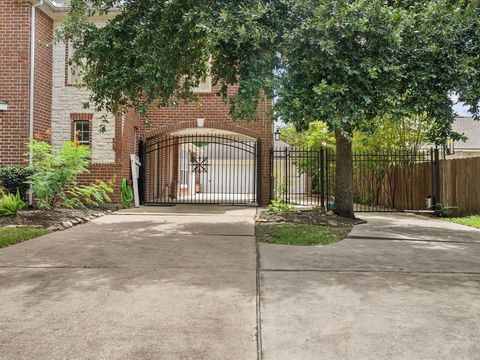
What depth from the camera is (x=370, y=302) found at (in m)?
3.63

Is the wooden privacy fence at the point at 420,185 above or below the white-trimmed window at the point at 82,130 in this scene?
below

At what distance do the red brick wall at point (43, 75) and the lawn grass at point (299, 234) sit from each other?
7542 millimetres

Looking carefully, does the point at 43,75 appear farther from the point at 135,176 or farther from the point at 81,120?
the point at 135,176

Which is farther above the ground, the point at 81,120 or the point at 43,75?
the point at 43,75

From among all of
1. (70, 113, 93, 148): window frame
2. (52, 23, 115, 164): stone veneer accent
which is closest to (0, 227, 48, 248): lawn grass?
(52, 23, 115, 164): stone veneer accent

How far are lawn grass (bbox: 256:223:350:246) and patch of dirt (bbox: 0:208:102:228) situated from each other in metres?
4.12

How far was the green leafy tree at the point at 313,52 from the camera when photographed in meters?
5.91

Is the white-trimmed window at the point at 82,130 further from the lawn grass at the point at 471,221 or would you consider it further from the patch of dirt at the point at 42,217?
the lawn grass at the point at 471,221

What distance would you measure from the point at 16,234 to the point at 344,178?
22.8 feet

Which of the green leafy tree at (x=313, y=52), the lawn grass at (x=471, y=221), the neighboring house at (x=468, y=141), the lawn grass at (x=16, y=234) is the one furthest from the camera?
the neighboring house at (x=468, y=141)

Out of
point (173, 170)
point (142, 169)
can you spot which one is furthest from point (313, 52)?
point (173, 170)

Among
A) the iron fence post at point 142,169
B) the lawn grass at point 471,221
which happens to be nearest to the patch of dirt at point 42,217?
the iron fence post at point 142,169

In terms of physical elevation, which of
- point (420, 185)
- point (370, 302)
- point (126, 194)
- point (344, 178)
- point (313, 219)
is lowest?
point (370, 302)

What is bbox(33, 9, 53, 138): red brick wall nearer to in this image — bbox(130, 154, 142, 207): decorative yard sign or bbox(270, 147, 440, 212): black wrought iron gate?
bbox(130, 154, 142, 207): decorative yard sign
